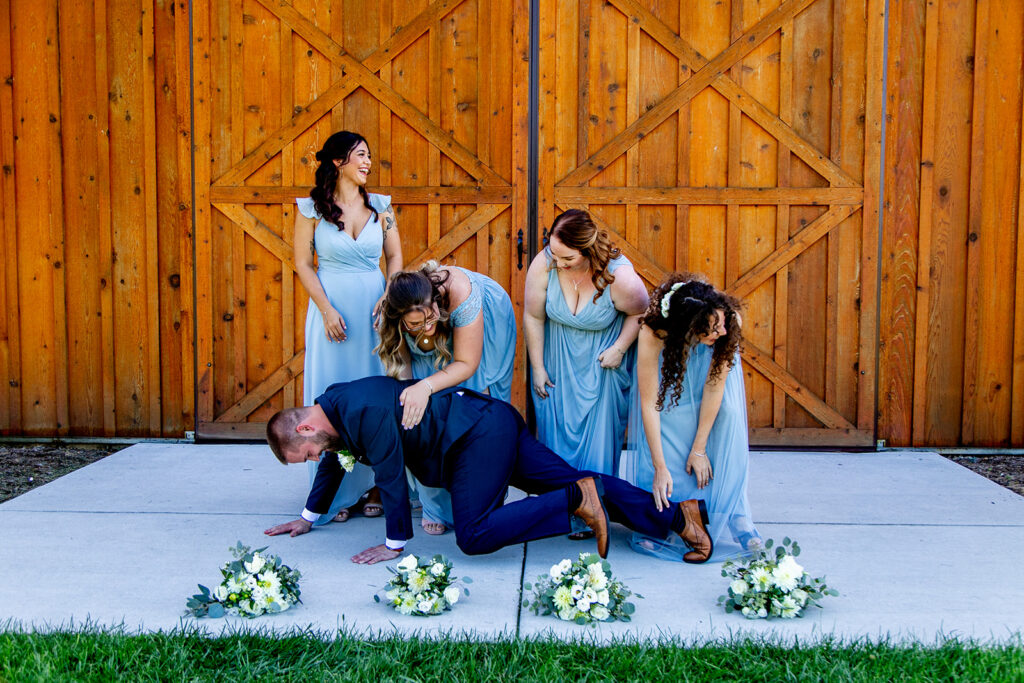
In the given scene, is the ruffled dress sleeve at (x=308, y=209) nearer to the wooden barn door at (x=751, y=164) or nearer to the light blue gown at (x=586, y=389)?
the light blue gown at (x=586, y=389)

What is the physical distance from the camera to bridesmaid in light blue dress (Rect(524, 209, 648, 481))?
3850 millimetres

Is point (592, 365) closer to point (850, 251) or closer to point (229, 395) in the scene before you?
point (850, 251)

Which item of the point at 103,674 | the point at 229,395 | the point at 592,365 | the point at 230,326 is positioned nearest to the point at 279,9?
the point at 230,326

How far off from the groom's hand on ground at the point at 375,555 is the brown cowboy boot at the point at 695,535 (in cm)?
109

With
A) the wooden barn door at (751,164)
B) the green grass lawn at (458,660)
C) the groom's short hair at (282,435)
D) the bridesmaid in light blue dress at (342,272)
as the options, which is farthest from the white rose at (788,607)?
the wooden barn door at (751,164)

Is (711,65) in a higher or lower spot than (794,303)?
higher

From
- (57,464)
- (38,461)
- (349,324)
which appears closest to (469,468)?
(349,324)

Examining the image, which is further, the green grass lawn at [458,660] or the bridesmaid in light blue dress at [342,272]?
the bridesmaid in light blue dress at [342,272]

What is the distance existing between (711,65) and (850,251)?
135 cm

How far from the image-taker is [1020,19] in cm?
531

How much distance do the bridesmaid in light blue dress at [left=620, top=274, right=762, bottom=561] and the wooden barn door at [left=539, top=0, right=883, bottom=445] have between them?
198 cm

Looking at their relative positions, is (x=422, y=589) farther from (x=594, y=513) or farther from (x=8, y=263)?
(x=8, y=263)

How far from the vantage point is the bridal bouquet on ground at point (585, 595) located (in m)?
2.91

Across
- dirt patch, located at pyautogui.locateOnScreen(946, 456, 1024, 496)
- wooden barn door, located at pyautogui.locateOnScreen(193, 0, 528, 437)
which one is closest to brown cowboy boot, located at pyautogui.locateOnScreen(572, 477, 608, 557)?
wooden barn door, located at pyautogui.locateOnScreen(193, 0, 528, 437)
